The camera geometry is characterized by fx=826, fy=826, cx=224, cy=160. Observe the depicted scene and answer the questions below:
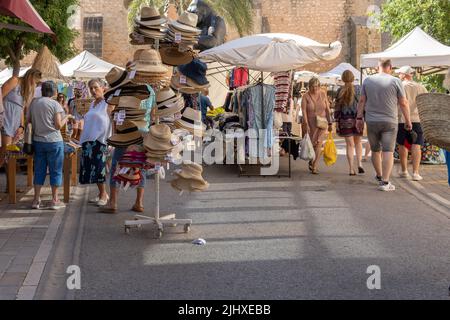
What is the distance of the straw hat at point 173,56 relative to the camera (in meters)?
10.1

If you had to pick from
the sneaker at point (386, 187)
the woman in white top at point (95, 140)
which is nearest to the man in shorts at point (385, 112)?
the sneaker at point (386, 187)

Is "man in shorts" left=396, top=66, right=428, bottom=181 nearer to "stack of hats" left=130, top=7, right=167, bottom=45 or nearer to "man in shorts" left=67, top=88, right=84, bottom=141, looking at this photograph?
"man in shorts" left=67, top=88, right=84, bottom=141

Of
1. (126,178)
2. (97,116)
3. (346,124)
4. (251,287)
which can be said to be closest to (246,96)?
(346,124)

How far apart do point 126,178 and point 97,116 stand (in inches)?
67.3

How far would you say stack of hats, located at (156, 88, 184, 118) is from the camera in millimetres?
9367

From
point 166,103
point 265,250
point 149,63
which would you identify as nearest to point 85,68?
point 166,103

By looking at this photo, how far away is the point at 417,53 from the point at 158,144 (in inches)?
368

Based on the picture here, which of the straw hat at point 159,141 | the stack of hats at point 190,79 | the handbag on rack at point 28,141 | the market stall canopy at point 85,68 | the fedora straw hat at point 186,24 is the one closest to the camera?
the straw hat at point 159,141

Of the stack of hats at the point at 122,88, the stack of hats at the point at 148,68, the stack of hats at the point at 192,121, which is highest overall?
the stack of hats at the point at 148,68

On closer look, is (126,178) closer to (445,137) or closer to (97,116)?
(97,116)

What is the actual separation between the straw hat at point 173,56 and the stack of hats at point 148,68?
800 mm

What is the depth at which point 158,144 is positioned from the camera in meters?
9.07

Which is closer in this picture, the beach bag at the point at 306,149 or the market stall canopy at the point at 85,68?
the beach bag at the point at 306,149

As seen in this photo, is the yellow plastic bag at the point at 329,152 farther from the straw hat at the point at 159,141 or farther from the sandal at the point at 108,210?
the straw hat at the point at 159,141
